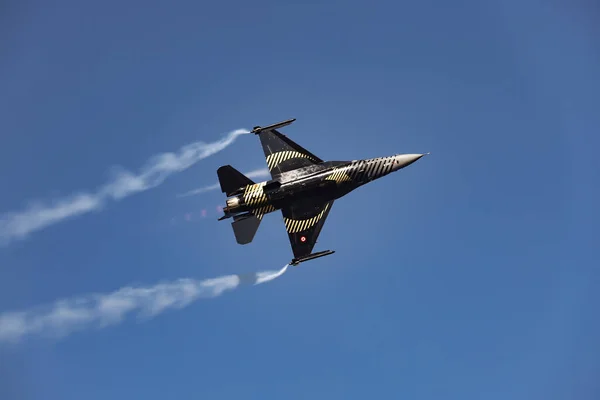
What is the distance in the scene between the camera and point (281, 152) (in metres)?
55.2

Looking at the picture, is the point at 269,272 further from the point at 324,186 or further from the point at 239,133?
the point at 239,133

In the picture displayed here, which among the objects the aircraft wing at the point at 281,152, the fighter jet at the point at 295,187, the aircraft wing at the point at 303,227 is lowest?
the aircraft wing at the point at 303,227

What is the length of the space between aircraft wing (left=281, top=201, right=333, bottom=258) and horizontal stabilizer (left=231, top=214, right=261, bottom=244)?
12.6 feet

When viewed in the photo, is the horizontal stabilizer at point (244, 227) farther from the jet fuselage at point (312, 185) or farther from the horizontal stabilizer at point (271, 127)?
the horizontal stabilizer at point (271, 127)

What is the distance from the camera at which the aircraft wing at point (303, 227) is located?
53750mm

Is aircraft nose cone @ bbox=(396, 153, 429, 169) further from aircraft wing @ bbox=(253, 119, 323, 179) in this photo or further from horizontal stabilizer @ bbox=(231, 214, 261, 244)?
horizontal stabilizer @ bbox=(231, 214, 261, 244)

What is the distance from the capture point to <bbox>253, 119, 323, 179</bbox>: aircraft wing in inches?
2148

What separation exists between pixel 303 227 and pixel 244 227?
6.65 metres

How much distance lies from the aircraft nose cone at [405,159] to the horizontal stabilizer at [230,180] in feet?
55.8

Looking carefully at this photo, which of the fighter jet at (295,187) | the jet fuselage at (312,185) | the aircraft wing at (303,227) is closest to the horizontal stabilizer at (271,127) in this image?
the fighter jet at (295,187)

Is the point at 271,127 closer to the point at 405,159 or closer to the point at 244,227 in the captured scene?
the point at 244,227

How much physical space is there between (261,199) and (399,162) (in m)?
15.9

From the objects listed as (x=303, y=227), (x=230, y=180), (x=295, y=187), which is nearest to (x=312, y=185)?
(x=295, y=187)

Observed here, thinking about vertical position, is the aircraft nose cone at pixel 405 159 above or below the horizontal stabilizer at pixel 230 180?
below
